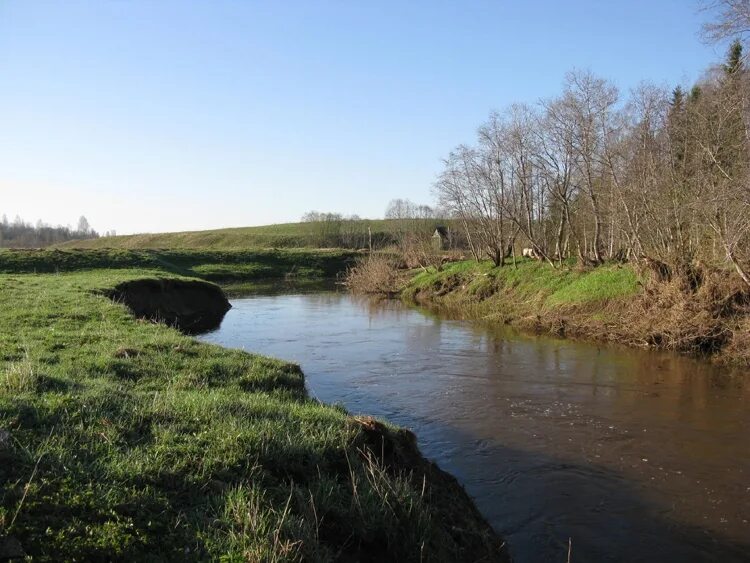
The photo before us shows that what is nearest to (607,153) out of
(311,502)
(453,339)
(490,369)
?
(453,339)

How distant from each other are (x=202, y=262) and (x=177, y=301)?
35.3 meters

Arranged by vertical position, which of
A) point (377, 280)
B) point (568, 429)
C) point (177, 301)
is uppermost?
point (377, 280)

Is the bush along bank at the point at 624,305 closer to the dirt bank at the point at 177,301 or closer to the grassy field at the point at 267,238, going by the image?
the dirt bank at the point at 177,301

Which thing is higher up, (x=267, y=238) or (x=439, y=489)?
(x=267, y=238)

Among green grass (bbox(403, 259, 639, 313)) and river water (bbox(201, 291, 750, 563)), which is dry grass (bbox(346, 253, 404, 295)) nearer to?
green grass (bbox(403, 259, 639, 313))

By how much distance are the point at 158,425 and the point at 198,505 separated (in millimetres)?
1739

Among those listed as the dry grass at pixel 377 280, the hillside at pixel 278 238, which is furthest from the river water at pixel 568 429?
the hillside at pixel 278 238

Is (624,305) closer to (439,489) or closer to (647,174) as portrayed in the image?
(647,174)

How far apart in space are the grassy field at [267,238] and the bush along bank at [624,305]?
189 ft

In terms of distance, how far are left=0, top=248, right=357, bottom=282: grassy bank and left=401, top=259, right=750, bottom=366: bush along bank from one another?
25.6 m

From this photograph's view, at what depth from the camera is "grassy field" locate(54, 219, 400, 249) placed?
89875mm

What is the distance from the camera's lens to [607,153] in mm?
22984

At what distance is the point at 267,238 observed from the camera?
95.0 m

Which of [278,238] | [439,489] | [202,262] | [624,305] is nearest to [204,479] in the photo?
[439,489]
